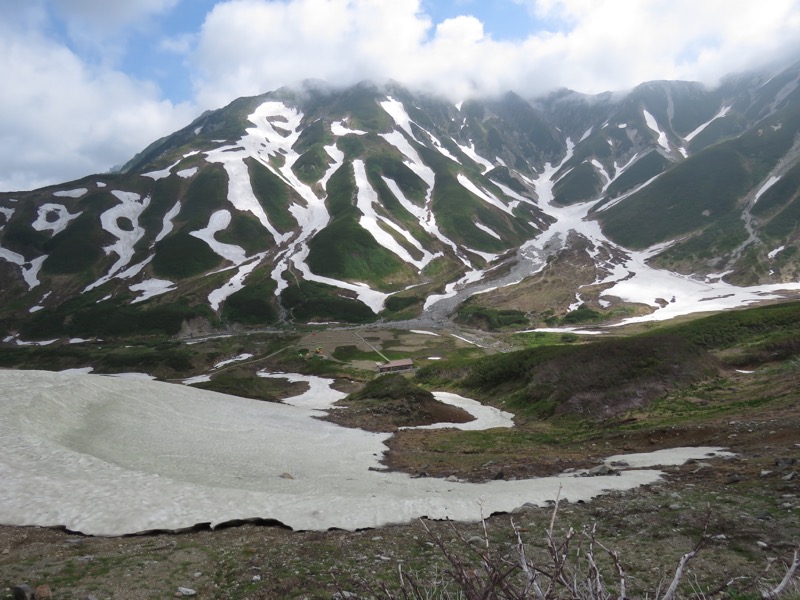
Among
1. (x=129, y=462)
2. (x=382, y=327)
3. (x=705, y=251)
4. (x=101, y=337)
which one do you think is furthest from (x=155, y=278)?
(x=705, y=251)

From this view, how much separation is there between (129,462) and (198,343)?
96.8 m

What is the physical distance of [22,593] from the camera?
25.2 ft

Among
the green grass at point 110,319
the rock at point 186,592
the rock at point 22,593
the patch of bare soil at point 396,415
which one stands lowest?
the rock at point 186,592

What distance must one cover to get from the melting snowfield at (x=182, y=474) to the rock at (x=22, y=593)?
4522 millimetres

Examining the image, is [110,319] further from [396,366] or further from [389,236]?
[389,236]

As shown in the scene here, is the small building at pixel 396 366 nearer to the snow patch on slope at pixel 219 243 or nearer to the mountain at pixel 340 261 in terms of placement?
the mountain at pixel 340 261

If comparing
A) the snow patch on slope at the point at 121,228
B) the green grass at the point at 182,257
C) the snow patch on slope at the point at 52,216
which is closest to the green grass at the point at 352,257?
the green grass at the point at 182,257

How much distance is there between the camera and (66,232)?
165250 mm

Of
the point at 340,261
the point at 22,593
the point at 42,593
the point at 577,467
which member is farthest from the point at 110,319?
the point at 22,593

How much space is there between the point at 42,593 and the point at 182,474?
34.3ft

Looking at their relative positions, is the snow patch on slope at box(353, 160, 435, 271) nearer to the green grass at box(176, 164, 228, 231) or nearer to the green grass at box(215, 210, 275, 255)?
the green grass at box(215, 210, 275, 255)

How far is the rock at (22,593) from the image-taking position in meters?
7.61

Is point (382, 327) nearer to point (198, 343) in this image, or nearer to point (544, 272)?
point (198, 343)

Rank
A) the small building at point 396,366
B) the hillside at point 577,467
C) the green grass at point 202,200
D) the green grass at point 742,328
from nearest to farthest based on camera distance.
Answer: the hillside at point 577,467, the green grass at point 742,328, the small building at point 396,366, the green grass at point 202,200
